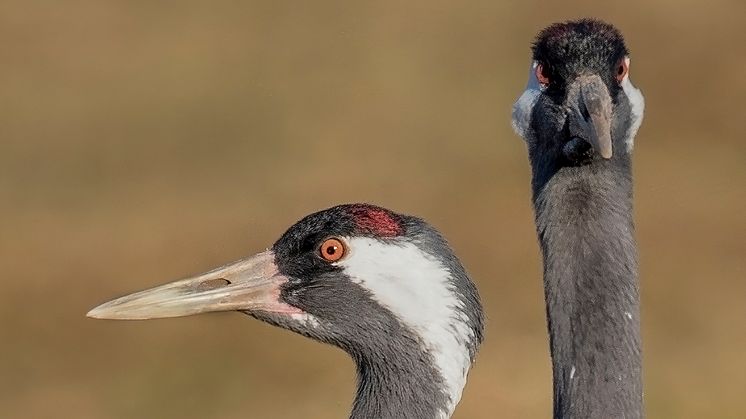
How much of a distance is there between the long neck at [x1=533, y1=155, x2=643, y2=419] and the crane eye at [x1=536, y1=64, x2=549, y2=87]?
0.29 metres

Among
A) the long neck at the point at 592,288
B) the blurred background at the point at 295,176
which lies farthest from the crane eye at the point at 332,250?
the blurred background at the point at 295,176

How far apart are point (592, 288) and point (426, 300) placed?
2.34 ft

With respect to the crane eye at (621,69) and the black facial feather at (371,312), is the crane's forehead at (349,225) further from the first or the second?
the crane eye at (621,69)

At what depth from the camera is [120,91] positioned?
1886 cm

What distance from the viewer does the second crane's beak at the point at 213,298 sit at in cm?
562

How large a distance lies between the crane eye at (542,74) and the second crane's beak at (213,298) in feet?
3.73

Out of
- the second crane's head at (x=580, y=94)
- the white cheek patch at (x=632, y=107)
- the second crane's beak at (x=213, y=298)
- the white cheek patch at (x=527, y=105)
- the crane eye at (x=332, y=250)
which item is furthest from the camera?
the white cheek patch at (x=527, y=105)

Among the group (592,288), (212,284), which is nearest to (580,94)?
(592,288)

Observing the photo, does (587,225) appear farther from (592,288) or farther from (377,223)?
(377,223)

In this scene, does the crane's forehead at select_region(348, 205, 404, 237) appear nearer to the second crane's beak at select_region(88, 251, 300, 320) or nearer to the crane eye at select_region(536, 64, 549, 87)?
the second crane's beak at select_region(88, 251, 300, 320)

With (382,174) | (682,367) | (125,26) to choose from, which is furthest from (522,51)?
(682,367)

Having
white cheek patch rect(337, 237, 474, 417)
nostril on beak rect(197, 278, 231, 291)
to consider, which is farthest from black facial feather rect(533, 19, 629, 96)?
nostril on beak rect(197, 278, 231, 291)

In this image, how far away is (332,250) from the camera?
5535 mm

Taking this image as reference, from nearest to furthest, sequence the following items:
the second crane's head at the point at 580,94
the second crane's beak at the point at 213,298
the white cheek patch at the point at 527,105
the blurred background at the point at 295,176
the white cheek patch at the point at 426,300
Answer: the white cheek patch at the point at 426,300 → the second crane's beak at the point at 213,298 → the second crane's head at the point at 580,94 → the white cheek patch at the point at 527,105 → the blurred background at the point at 295,176
